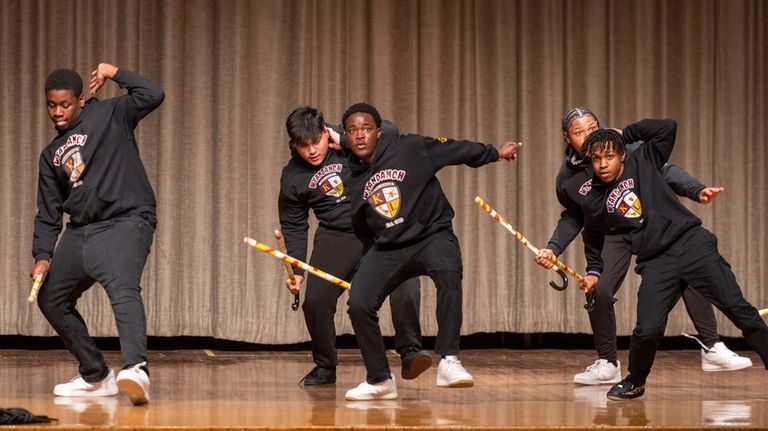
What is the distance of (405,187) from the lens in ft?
16.1

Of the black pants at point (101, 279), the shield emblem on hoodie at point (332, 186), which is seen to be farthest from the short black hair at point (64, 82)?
the shield emblem on hoodie at point (332, 186)

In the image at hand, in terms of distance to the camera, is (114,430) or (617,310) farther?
(617,310)

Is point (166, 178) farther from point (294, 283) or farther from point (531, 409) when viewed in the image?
point (531, 409)

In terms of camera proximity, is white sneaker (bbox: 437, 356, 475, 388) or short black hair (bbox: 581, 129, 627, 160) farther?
short black hair (bbox: 581, 129, 627, 160)

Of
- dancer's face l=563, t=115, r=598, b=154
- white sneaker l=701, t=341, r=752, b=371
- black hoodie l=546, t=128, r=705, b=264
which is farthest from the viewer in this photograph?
white sneaker l=701, t=341, r=752, b=371

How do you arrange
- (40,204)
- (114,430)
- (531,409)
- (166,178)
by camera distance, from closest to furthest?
(114,430), (531,409), (40,204), (166,178)

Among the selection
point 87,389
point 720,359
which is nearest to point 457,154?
point 87,389

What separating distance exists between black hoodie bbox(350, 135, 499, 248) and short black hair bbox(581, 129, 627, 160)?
395 millimetres

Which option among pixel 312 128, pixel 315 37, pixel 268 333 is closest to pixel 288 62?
pixel 315 37

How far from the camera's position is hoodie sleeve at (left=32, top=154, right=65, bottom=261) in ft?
16.2

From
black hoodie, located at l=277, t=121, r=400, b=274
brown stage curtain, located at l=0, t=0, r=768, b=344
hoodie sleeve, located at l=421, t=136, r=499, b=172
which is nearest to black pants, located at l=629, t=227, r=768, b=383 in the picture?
hoodie sleeve, located at l=421, t=136, r=499, b=172

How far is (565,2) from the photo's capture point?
7.95 m

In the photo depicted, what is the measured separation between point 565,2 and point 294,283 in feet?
11.6

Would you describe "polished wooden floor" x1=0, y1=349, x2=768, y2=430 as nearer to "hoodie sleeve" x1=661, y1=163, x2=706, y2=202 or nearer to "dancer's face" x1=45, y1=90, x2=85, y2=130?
"hoodie sleeve" x1=661, y1=163, x2=706, y2=202
